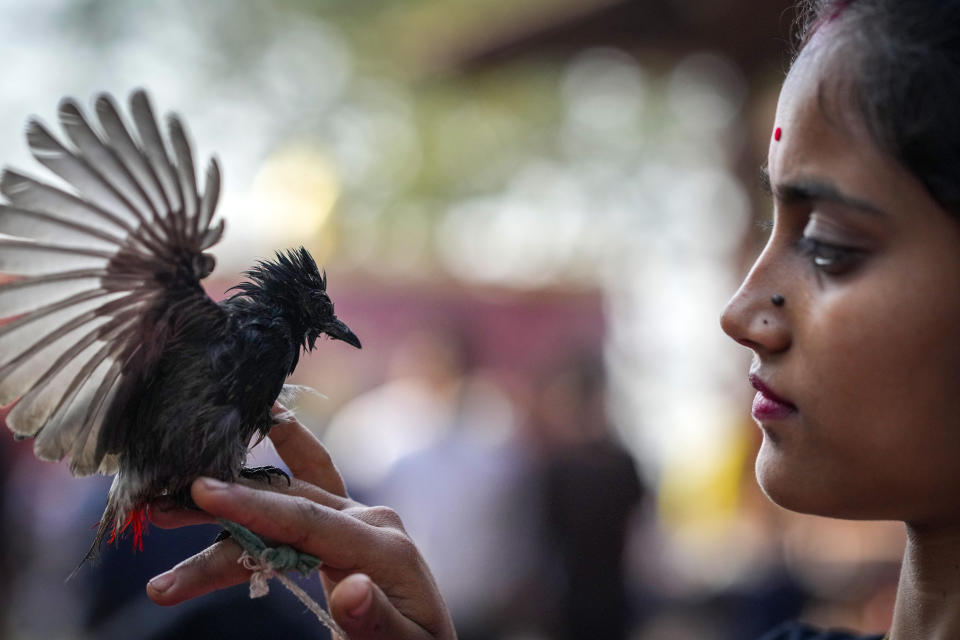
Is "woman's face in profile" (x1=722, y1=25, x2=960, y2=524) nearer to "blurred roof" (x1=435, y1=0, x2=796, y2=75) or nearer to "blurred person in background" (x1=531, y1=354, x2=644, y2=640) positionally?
"blurred roof" (x1=435, y1=0, x2=796, y2=75)

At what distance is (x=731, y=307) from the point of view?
142 centimetres

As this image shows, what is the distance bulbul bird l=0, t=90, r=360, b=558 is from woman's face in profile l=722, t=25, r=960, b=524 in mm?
922

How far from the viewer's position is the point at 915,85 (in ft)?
4.10

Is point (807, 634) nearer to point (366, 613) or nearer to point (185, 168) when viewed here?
point (366, 613)

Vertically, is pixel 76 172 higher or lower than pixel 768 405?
higher

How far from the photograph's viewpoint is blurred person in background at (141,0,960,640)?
48.9 inches

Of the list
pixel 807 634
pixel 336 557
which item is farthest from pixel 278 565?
pixel 807 634

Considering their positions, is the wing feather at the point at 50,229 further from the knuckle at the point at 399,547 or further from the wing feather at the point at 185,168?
the knuckle at the point at 399,547

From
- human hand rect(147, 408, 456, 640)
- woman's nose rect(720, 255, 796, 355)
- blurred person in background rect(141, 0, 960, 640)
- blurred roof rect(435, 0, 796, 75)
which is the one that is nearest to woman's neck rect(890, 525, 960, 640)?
blurred person in background rect(141, 0, 960, 640)

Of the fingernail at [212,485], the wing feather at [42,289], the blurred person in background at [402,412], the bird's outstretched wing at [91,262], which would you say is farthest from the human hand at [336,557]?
the blurred person in background at [402,412]

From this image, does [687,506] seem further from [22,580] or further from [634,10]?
[22,580]

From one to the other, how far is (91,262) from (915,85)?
1.35 meters

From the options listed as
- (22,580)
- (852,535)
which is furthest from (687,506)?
(22,580)

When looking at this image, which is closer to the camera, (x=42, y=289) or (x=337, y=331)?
(x=42, y=289)
